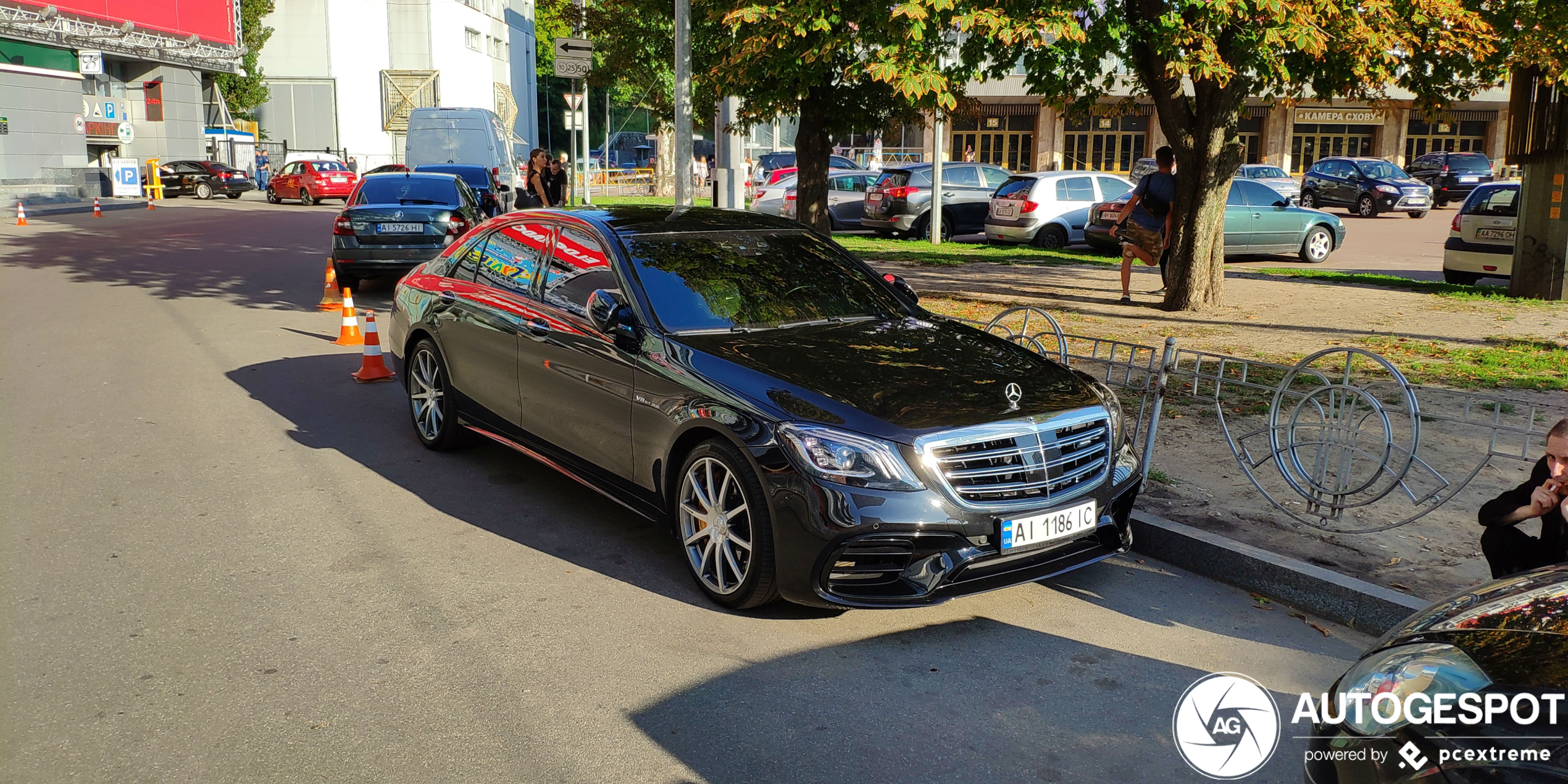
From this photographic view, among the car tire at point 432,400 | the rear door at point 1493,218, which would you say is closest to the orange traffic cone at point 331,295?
the car tire at point 432,400

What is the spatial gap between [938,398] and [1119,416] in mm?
949

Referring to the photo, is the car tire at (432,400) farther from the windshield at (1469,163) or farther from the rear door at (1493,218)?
the windshield at (1469,163)

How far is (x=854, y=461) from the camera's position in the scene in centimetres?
434

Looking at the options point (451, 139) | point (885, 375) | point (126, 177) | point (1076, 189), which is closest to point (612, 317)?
point (885, 375)

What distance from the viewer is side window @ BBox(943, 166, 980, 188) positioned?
23938mm

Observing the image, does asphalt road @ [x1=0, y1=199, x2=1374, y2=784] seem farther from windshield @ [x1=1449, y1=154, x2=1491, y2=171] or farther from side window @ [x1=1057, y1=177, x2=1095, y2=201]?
windshield @ [x1=1449, y1=154, x2=1491, y2=171]

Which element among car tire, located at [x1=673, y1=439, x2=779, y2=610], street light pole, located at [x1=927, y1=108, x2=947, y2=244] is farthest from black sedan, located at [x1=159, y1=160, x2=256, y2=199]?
car tire, located at [x1=673, y1=439, x2=779, y2=610]

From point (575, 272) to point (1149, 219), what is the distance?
8.98 m

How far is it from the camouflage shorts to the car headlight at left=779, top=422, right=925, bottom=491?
31.5ft

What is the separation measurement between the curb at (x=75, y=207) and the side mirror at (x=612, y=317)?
3024cm

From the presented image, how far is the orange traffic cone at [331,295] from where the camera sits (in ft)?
44.2

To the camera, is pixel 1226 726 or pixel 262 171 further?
pixel 262 171

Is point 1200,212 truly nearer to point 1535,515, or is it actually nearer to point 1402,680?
point 1535,515

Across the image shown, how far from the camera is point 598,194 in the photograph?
1778 inches
